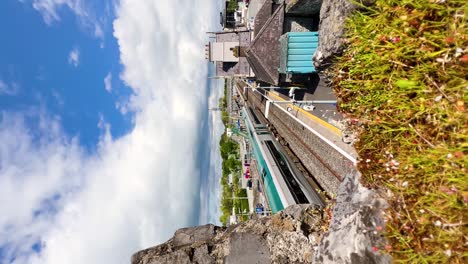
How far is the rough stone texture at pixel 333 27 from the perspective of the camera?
17.5ft

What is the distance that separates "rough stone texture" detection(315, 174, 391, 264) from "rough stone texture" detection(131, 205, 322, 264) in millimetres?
605

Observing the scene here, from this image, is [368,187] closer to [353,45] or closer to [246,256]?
[353,45]

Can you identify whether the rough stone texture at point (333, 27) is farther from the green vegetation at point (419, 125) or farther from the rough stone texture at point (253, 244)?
the rough stone texture at point (253, 244)

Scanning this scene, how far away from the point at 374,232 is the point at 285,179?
13.0m

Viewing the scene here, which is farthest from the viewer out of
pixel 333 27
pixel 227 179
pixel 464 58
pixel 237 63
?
pixel 227 179

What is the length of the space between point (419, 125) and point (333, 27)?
4.17 metres

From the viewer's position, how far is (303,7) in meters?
13.7

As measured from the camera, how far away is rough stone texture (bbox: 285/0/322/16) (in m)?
13.1

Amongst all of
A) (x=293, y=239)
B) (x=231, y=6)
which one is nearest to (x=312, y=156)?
(x=293, y=239)

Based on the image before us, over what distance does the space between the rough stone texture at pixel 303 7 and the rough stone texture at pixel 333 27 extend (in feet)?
22.9

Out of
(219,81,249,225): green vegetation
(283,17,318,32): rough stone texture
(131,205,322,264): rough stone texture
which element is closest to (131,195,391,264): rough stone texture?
(131,205,322,264): rough stone texture

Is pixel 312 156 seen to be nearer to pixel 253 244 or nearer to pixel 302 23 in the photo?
pixel 302 23

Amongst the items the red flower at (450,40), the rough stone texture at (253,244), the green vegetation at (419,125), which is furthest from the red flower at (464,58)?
the rough stone texture at (253,244)

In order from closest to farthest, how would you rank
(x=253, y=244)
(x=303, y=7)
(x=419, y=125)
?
1. (x=419, y=125)
2. (x=253, y=244)
3. (x=303, y=7)
